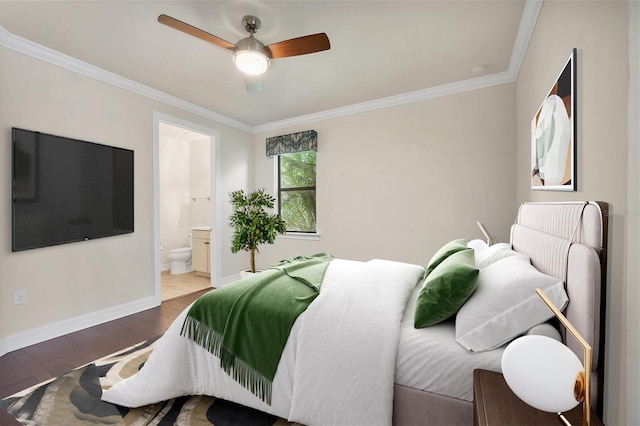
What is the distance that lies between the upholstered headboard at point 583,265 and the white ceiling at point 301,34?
1.70m

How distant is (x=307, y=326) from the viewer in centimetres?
150

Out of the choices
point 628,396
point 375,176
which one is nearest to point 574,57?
point 628,396

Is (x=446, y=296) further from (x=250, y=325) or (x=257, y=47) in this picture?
(x=257, y=47)

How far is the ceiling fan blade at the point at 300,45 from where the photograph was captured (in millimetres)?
1997

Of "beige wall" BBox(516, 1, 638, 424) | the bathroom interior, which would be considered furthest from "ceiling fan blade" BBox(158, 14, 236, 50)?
the bathroom interior

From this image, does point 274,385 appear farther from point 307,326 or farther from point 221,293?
point 221,293

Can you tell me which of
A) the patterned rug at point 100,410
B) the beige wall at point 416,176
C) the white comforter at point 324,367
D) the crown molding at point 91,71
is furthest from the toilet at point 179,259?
the white comforter at point 324,367

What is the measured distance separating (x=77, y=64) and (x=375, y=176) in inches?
135

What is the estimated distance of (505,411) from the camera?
866 millimetres

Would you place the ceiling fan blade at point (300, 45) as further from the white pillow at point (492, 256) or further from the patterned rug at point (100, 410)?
the patterned rug at point (100, 410)

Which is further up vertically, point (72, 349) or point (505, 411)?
point (505, 411)

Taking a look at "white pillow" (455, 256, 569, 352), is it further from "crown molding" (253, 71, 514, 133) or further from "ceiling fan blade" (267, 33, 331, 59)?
"crown molding" (253, 71, 514, 133)

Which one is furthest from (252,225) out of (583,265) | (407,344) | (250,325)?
(583,265)

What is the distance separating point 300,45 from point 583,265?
80.9 inches
